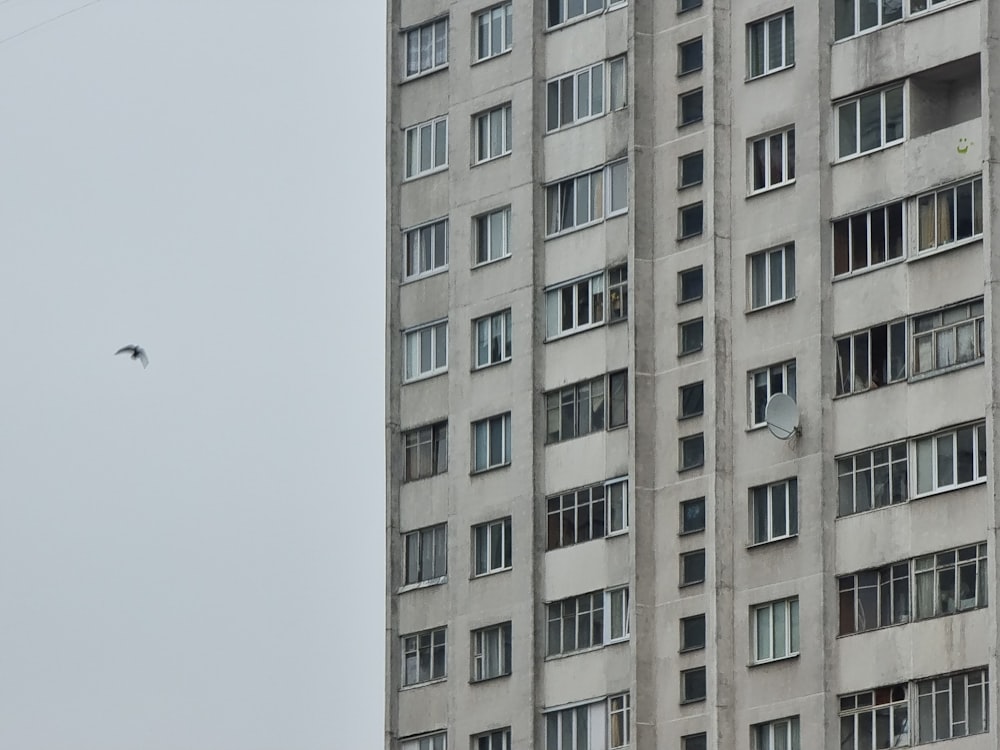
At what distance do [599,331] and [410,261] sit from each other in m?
7.80

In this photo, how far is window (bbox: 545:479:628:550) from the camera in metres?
87.0

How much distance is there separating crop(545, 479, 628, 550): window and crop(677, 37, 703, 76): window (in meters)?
9.87

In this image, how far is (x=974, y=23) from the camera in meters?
80.8

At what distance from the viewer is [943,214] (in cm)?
8038

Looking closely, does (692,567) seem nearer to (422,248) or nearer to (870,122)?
(870,122)

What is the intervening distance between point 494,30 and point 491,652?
15.9 metres

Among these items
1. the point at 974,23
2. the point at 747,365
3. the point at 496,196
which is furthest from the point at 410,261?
the point at 974,23

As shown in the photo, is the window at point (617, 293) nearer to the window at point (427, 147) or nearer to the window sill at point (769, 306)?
the window sill at point (769, 306)

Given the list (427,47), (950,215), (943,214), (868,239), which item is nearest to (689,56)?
(868,239)

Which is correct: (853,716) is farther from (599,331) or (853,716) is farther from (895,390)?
(599,331)

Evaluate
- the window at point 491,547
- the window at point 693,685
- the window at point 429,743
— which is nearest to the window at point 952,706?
the window at point 693,685

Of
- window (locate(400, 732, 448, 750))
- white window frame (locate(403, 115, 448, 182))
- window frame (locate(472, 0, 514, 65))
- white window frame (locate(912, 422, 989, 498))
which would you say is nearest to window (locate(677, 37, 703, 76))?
window frame (locate(472, 0, 514, 65))

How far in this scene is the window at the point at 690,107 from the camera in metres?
87.6

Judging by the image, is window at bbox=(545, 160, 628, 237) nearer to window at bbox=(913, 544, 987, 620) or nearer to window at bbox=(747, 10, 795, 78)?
window at bbox=(747, 10, 795, 78)
